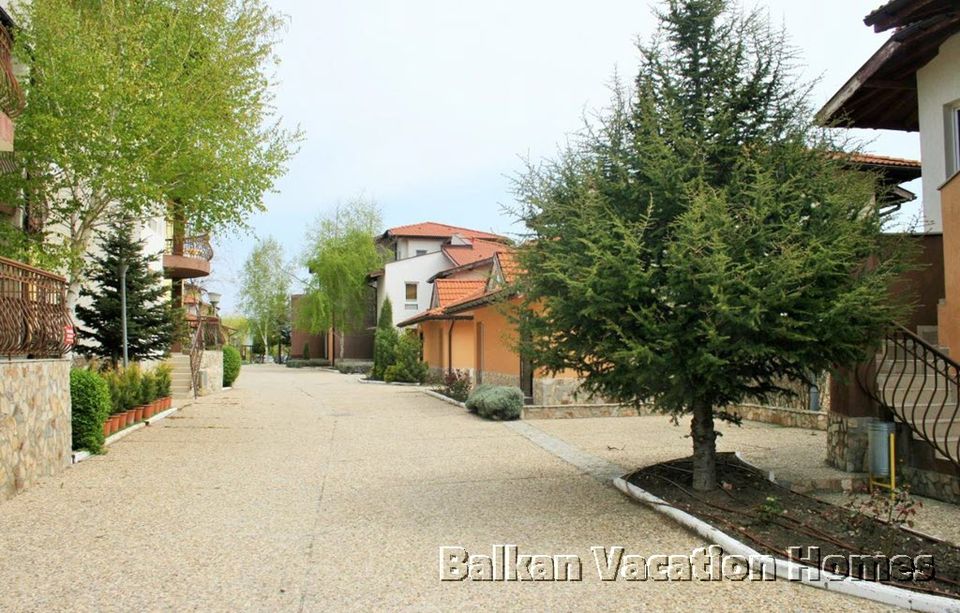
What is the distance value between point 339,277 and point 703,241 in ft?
149

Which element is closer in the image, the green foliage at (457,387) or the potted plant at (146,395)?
the potted plant at (146,395)

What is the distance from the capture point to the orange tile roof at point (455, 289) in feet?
102

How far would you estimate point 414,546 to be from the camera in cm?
654

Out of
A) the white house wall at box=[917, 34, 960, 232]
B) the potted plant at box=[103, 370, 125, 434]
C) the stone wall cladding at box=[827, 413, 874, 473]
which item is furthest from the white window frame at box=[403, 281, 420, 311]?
the stone wall cladding at box=[827, 413, 874, 473]

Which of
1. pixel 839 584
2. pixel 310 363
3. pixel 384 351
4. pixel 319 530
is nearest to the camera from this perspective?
pixel 839 584

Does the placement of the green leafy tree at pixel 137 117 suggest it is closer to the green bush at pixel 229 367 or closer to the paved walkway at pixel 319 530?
the paved walkway at pixel 319 530

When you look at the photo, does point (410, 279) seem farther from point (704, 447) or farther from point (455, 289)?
point (704, 447)

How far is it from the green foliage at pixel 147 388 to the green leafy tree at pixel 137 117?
7.19 ft

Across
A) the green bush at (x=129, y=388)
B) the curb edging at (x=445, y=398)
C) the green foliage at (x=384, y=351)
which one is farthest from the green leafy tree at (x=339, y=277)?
the green bush at (x=129, y=388)

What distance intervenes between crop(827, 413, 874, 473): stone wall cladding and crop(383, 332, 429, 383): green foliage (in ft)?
78.6

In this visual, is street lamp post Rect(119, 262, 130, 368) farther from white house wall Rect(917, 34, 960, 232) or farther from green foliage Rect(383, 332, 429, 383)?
green foliage Rect(383, 332, 429, 383)

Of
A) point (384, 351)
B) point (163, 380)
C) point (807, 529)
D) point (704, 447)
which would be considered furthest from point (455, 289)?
point (807, 529)

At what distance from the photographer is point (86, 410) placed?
37.3 feet

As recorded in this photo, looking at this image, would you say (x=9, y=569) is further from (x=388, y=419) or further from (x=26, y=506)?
(x=388, y=419)
